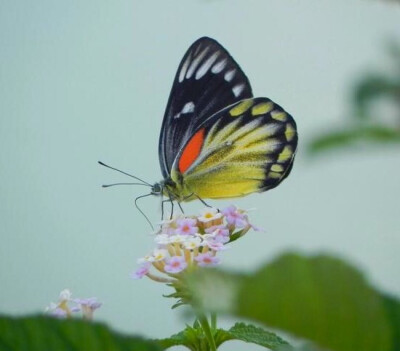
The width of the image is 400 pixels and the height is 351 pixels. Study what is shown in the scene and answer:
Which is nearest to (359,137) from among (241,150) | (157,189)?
(157,189)

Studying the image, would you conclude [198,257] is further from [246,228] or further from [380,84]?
[380,84]

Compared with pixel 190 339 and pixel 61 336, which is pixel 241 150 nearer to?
pixel 190 339

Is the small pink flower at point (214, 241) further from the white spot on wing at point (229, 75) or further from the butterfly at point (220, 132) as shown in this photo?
the white spot on wing at point (229, 75)

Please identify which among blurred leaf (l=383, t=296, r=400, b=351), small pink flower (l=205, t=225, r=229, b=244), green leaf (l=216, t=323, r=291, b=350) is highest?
small pink flower (l=205, t=225, r=229, b=244)

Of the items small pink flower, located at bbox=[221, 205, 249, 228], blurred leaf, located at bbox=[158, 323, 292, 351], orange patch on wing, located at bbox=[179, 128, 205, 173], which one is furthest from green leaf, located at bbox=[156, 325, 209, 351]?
orange patch on wing, located at bbox=[179, 128, 205, 173]

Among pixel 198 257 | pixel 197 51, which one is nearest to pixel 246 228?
pixel 198 257

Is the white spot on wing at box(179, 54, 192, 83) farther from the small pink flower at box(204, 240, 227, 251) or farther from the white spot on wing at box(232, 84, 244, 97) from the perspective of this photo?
the small pink flower at box(204, 240, 227, 251)

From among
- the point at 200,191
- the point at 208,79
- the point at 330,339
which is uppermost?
the point at 208,79
